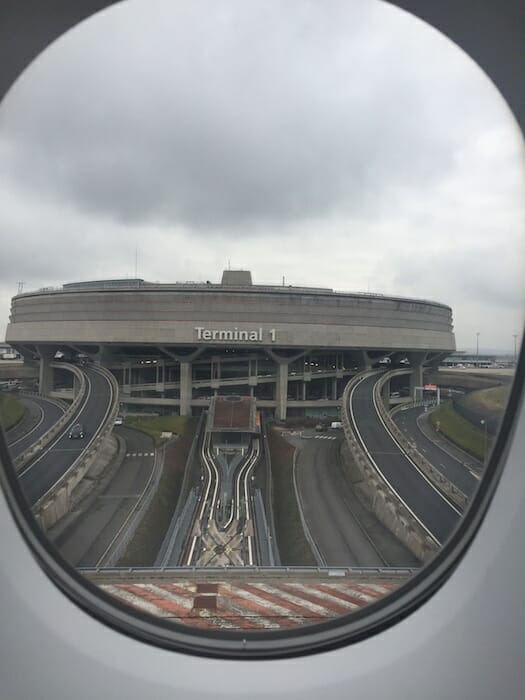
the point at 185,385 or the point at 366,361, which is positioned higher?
the point at 366,361

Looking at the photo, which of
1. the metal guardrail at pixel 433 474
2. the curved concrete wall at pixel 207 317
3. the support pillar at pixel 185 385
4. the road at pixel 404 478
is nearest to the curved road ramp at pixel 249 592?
the road at pixel 404 478

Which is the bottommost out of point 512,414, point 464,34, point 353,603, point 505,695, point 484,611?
point 353,603

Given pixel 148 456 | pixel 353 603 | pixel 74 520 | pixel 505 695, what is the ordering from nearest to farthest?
pixel 505 695 < pixel 353 603 < pixel 74 520 < pixel 148 456

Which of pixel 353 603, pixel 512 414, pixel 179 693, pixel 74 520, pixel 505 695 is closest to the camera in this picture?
pixel 505 695

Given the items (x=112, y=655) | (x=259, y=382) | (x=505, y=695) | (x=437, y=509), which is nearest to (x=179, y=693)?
(x=112, y=655)

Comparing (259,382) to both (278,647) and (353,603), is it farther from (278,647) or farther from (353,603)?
(278,647)

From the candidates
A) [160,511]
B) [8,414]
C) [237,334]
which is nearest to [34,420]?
[8,414]

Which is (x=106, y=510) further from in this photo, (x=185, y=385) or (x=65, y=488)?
(x=185, y=385)

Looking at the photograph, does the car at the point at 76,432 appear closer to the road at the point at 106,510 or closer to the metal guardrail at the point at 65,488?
the metal guardrail at the point at 65,488

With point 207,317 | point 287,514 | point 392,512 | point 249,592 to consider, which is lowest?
point 287,514
